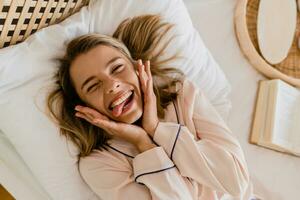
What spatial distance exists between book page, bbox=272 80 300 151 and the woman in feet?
1.28

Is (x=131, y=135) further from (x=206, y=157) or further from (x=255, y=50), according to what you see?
(x=255, y=50)

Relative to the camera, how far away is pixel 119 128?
796 mm

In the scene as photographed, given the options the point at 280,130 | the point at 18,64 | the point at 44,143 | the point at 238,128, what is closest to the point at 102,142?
the point at 44,143

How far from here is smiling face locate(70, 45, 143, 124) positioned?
0.78 meters

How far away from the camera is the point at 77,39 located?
0.84m

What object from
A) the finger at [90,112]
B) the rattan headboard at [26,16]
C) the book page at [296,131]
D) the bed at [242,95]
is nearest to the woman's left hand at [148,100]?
the finger at [90,112]

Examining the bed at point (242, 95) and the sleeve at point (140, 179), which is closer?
the sleeve at point (140, 179)

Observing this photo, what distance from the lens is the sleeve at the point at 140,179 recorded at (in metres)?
0.78

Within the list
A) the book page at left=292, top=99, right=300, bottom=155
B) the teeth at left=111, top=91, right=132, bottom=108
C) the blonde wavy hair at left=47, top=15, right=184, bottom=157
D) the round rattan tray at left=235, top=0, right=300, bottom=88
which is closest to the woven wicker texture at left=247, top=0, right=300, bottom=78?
the round rattan tray at left=235, top=0, right=300, bottom=88

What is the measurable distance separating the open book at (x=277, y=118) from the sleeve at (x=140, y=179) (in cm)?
48

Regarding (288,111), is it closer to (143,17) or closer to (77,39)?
(143,17)

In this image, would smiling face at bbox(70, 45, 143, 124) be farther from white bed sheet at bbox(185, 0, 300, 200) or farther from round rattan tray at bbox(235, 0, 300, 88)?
round rattan tray at bbox(235, 0, 300, 88)

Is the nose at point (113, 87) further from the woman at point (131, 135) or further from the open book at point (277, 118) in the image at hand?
the open book at point (277, 118)

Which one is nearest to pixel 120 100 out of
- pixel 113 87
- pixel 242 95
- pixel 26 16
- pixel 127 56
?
pixel 113 87
